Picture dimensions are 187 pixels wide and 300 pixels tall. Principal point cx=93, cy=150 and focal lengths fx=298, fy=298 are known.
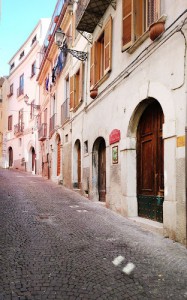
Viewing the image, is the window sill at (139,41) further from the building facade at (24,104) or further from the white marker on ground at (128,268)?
the building facade at (24,104)

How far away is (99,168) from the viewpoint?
10484 millimetres

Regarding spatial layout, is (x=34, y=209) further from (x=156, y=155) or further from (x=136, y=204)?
(x=156, y=155)

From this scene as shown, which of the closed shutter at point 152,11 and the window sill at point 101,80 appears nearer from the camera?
the closed shutter at point 152,11

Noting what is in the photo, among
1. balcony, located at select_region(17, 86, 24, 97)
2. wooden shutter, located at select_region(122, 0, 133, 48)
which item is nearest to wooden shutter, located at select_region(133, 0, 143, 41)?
wooden shutter, located at select_region(122, 0, 133, 48)

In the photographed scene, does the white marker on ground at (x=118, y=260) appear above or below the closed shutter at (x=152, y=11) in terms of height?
below

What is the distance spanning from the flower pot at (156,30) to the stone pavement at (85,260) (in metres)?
3.98

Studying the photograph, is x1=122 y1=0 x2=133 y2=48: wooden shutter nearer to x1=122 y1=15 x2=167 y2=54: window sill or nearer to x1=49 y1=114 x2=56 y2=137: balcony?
x1=122 y1=15 x2=167 y2=54: window sill

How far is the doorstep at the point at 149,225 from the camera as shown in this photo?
5.87m

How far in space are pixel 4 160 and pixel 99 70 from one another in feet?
81.2

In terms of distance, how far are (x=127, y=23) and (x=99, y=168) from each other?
491 cm

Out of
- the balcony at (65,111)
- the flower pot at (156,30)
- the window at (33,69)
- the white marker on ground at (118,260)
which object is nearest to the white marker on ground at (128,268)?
the white marker on ground at (118,260)

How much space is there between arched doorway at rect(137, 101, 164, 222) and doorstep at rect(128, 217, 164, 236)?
162 mm

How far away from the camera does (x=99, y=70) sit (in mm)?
10273

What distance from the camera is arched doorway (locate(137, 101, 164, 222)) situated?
21.4ft
